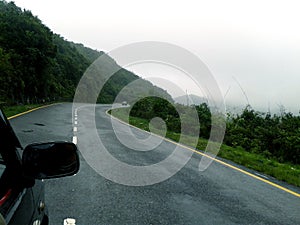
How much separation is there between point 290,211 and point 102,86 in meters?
94.3

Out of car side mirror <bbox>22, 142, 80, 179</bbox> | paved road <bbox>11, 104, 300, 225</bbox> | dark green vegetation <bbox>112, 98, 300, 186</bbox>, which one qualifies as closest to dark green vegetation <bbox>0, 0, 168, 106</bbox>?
dark green vegetation <bbox>112, 98, 300, 186</bbox>

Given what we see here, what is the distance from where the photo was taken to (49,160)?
1561 millimetres

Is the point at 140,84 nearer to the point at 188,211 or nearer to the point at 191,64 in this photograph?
the point at 191,64

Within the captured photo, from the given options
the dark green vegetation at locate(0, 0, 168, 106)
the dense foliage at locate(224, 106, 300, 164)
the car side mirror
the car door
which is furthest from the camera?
the dark green vegetation at locate(0, 0, 168, 106)

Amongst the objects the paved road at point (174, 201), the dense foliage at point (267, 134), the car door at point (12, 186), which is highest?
the dense foliage at point (267, 134)

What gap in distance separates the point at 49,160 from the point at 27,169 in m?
0.12

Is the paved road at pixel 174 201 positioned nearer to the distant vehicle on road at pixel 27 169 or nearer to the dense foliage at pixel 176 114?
the distant vehicle on road at pixel 27 169

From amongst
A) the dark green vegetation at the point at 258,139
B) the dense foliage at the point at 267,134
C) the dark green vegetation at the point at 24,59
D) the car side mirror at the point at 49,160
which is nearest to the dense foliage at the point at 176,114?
the dark green vegetation at the point at 258,139

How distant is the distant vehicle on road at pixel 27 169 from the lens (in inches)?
56.4

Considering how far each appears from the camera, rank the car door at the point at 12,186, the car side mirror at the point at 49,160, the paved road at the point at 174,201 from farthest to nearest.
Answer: the paved road at the point at 174,201 → the car side mirror at the point at 49,160 → the car door at the point at 12,186

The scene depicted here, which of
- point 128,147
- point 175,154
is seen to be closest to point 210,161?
point 175,154

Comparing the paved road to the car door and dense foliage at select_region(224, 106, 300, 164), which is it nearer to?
the car door

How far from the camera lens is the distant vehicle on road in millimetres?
1434

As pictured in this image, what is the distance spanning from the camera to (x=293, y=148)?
11.1m
